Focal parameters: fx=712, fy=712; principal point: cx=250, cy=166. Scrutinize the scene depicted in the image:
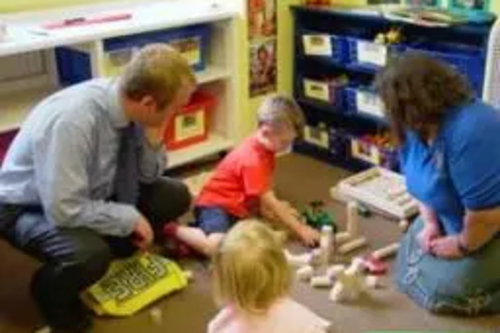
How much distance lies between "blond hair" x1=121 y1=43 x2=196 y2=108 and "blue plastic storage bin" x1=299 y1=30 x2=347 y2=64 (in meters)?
1.16

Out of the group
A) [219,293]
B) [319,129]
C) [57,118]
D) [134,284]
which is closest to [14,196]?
[57,118]

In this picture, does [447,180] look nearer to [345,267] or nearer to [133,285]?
[345,267]

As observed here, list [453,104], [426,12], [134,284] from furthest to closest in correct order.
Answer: [426,12] < [134,284] < [453,104]

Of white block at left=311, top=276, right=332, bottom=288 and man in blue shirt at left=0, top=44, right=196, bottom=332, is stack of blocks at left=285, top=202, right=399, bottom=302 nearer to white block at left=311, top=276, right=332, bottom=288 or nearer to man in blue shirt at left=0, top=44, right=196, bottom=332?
white block at left=311, top=276, right=332, bottom=288

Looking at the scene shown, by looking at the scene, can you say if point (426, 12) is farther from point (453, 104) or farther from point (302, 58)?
point (453, 104)

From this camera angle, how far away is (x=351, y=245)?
7.20ft

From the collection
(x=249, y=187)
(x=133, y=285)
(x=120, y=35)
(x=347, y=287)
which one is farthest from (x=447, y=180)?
(x=120, y=35)

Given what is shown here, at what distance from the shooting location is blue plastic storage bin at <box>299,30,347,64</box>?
272 centimetres

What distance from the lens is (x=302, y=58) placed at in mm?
2920

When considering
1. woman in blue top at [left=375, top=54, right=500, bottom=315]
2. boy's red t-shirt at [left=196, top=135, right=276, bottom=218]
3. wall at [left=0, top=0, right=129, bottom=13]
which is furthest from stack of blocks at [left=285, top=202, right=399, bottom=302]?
wall at [left=0, top=0, right=129, bottom=13]

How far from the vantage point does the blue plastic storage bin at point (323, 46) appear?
272 centimetres

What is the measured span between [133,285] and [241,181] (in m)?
0.50

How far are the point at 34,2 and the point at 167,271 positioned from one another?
46.0 inches

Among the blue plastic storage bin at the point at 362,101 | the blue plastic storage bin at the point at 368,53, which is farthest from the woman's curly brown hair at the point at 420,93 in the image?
the blue plastic storage bin at the point at 362,101
